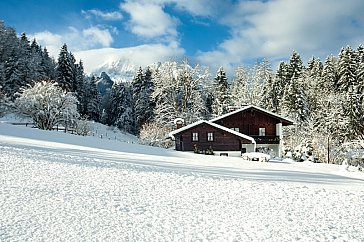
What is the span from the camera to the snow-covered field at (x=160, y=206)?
7660 millimetres

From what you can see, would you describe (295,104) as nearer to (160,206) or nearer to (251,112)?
(251,112)

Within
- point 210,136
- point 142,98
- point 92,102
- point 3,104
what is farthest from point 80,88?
point 210,136

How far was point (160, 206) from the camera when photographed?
9734mm

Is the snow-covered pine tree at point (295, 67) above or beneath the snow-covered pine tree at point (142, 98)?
above

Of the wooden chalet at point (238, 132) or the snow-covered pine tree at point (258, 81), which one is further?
the snow-covered pine tree at point (258, 81)

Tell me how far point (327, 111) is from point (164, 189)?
3518 cm

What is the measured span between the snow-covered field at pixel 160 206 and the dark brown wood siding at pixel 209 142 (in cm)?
1888

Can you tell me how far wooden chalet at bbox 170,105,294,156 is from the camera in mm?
33969

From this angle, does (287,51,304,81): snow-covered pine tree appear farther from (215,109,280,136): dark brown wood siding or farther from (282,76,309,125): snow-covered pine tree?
(215,109,280,136): dark brown wood siding

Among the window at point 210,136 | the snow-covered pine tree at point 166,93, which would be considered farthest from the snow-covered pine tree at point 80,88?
the window at point 210,136

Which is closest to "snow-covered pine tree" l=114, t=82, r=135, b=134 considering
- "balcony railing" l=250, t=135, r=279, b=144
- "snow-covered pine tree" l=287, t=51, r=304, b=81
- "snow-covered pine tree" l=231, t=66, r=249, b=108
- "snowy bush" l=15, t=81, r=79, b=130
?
"snow-covered pine tree" l=231, t=66, r=249, b=108

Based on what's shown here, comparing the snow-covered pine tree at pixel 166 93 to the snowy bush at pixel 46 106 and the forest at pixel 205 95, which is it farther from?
the snowy bush at pixel 46 106

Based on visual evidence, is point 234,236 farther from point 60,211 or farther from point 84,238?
point 60,211

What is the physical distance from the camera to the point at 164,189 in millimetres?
11727
